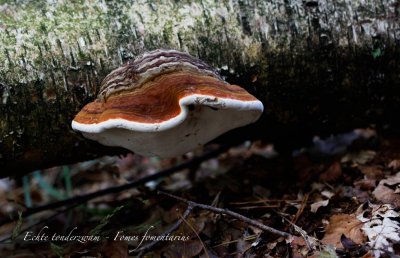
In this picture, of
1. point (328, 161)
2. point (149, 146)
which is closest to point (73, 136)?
point (149, 146)

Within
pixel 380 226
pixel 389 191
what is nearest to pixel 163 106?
pixel 380 226

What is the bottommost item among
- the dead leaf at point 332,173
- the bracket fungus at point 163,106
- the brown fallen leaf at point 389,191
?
the dead leaf at point 332,173

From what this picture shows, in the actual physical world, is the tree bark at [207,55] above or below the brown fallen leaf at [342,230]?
above

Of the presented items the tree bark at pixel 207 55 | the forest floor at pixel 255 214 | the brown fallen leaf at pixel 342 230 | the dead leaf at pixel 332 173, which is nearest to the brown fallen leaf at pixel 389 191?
the forest floor at pixel 255 214

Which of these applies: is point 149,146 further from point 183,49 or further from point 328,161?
point 328,161

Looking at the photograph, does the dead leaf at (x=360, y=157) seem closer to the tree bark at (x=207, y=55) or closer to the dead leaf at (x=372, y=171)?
the dead leaf at (x=372, y=171)

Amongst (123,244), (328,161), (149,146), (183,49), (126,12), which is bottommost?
(328,161)

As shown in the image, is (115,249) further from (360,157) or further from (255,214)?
(360,157)
